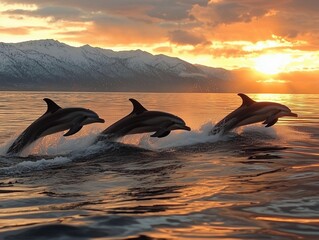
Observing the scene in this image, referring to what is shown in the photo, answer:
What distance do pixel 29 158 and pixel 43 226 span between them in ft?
31.0

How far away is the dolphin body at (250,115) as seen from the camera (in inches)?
847

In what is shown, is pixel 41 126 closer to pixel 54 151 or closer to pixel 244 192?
pixel 54 151

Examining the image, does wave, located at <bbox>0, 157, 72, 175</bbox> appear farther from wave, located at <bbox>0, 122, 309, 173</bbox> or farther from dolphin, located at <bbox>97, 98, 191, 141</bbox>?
dolphin, located at <bbox>97, 98, 191, 141</bbox>

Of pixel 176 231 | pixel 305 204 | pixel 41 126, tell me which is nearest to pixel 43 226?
pixel 176 231

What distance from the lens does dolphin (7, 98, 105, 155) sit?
1753cm

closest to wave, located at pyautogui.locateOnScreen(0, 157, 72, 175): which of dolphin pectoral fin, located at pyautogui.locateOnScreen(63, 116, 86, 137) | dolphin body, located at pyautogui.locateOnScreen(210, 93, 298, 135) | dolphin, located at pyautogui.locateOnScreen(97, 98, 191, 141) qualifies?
dolphin pectoral fin, located at pyautogui.locateOnScreen(63, 116, 86, 137)

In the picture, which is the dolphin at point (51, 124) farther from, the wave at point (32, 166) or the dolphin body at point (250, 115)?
the dolphin body at point (250, 115)

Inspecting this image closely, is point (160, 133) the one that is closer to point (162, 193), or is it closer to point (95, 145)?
point (95, 145)

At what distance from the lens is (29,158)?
639 inches

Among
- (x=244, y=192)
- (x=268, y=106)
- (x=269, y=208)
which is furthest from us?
(x=268, y=106)

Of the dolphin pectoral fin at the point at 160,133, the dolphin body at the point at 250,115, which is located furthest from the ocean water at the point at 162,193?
the dolphin body at the point at 250,115

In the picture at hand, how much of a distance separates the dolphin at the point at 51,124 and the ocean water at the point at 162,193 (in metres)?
0.46

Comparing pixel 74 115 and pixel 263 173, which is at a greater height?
pixel 74 115

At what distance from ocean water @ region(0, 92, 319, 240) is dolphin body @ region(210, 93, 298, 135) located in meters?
3.38
